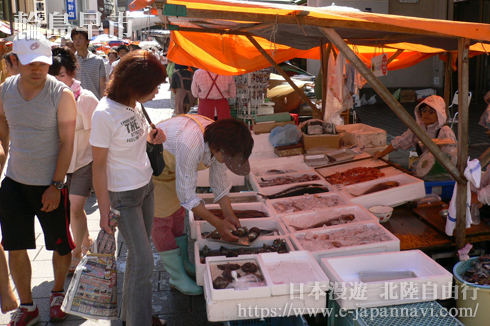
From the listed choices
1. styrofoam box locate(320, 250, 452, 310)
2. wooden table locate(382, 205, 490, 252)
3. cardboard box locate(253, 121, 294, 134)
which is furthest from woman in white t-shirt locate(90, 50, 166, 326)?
cardboard box locate(253, 121, 294, 134)

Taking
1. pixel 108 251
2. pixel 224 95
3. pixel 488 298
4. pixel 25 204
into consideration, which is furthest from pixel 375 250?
pixel 224 95

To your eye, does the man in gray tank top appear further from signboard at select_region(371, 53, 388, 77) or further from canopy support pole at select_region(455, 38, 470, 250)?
signboard at select_region(371, 53, 388, 77)

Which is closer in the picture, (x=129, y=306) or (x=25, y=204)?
(x=129, y=306)

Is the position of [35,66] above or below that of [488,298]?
above

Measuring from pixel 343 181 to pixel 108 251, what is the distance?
3035mm

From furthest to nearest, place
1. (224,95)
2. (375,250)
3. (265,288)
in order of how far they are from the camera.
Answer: (224,95) → (375,250) → (265,288)

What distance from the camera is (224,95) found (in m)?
8.28

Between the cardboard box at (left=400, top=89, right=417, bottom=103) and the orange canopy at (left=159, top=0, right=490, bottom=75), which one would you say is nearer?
the orange canopy at (left=159, top=0, right=490, bottom=75)

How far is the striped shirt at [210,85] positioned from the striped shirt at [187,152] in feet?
15.8

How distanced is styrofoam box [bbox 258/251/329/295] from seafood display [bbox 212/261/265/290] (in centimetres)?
7

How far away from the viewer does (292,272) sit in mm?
3043

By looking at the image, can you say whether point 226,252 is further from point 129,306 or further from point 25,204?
point 25,204

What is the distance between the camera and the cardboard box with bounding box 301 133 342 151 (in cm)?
633

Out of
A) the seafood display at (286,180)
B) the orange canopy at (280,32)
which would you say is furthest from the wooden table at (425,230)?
the orange canopy at (280,32)
